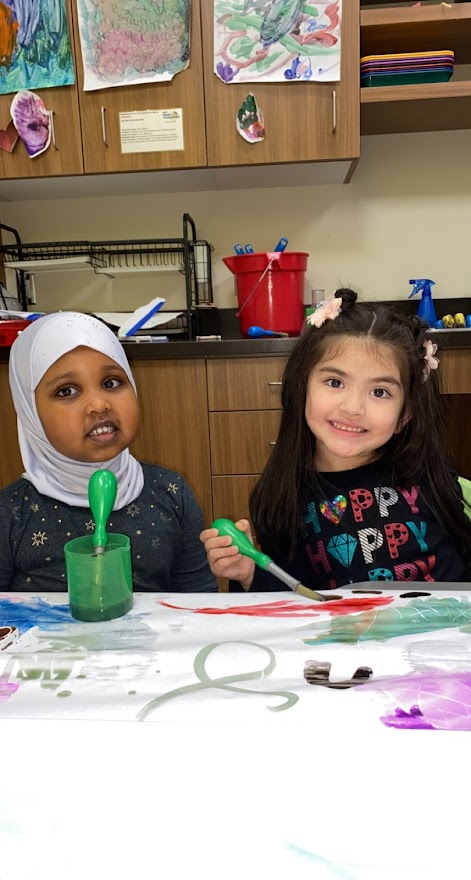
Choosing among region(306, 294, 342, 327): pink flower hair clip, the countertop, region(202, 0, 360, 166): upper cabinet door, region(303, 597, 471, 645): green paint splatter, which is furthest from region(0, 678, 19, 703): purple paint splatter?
region(202, 0, 360, 166): upper cabinet door

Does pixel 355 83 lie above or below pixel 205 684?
above

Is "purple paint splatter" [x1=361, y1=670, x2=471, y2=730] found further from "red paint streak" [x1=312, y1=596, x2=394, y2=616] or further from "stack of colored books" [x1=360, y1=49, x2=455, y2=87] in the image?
"stack of colored books" [x1=360, y1=49, x2=455, y2=87]

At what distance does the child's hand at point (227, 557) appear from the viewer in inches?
28.0

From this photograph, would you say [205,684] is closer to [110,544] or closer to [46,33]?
[110,544]

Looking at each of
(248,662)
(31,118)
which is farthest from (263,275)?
(248,662)

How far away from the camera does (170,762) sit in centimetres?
38

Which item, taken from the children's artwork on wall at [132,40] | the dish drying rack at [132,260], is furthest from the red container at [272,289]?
the children's artwork on wall at [132,40]

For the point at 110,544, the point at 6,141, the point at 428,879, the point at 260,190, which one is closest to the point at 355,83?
the point at 260,190

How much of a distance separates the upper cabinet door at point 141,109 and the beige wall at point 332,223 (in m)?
0.35

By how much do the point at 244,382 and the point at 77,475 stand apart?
105cm

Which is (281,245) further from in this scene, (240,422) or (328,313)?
(328,313)

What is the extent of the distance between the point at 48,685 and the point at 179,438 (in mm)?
1531

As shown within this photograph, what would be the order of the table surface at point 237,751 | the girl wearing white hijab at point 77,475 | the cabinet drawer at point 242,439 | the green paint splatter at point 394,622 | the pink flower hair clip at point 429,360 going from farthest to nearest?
the cabinet drawer at point 242,439 < the pink flower hair clip at point 429,360 < the girl wearing white hijab at point 77,475 < the green paint splatter at point 394,622 < the table surface at point 237,751

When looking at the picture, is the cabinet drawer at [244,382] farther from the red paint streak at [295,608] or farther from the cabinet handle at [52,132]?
the red paint streak at [295,608]
